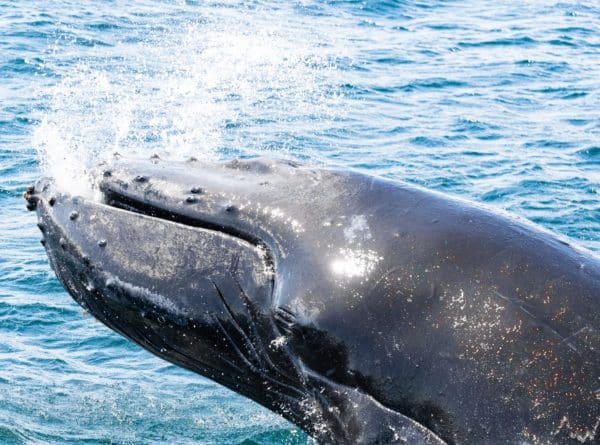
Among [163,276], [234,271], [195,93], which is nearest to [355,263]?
[234,271]

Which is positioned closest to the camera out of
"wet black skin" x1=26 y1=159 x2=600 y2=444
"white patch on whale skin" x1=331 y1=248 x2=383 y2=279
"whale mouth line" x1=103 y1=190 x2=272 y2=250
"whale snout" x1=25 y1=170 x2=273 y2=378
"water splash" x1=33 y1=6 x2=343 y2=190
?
"wet black skin" x1=26 y1=159 x2=600 y2=444

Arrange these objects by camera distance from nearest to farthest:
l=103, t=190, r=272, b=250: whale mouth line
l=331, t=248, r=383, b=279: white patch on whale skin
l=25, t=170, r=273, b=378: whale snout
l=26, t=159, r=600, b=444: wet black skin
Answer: l=26, t=159, r=600, b=444: wet black skin < l=331, t=248, r=383, b=279: white patch on whale skin < l=25, t=170, r=273, b=378: whale snout < l=103, t=190, r=272, b=250: whale mouth line

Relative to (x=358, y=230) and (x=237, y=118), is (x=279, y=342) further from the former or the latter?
(x=237, y=118)

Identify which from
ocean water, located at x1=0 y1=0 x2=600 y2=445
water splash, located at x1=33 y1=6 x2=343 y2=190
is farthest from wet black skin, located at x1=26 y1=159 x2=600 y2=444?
water splash, located at x1=33 y1=6 x2=343 y2=190

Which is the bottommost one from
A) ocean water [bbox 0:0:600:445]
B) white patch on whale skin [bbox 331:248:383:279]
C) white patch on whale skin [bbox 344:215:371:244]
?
ocean water [bbox 0:0:600:445]

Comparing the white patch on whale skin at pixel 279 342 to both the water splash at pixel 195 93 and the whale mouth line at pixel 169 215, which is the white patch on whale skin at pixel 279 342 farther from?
the water splash at pixel 195 93

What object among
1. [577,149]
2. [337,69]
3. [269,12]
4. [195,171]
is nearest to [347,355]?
[195,171]

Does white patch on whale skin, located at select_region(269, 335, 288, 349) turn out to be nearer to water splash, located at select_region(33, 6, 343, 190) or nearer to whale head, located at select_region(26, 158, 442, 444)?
whale head, located at select_region(26, 158, 442, 444)

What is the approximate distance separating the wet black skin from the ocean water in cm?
128

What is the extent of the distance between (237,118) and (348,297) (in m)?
21.6

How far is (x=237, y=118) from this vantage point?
28.1 meters

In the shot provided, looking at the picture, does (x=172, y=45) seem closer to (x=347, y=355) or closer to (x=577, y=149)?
(x=577, y=149)

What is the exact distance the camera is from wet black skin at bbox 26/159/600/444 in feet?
20.9

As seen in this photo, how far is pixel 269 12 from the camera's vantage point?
142 feet
